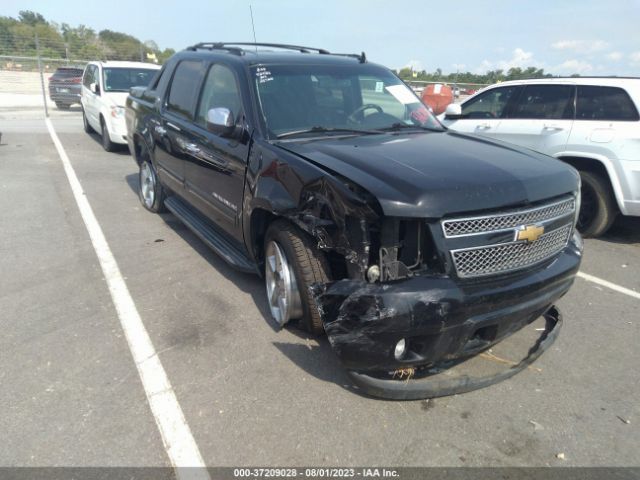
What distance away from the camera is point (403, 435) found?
2650mm

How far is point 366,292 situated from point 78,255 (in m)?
3.70

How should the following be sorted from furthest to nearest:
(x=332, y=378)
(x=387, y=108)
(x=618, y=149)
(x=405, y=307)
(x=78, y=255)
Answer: (x=618, y=149) < (x=78, y=255) < (x=387, y=108) < (x=332, y=378) < (x=405, y=307)

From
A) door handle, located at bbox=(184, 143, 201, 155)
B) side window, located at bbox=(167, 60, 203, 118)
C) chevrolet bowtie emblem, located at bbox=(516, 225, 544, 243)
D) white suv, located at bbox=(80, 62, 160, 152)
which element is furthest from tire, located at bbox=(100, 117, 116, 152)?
chevrolet bowtie emblem, located at bbox=(516, 225, 544, 243)

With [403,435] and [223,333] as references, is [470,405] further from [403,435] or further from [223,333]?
[223,333]

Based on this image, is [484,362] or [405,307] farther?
[484,362]

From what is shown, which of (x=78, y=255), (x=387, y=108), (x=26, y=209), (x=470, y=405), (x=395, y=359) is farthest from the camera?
(x=26, y=209)

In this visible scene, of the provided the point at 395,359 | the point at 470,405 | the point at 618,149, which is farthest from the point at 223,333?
the point at 618,149

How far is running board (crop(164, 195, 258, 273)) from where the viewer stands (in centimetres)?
401

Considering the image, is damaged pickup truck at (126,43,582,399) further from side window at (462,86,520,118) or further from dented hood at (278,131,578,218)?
side window at (462,86,520,118)

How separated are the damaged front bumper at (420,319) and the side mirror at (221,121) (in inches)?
62.5

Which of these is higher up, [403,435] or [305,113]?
[305,113]

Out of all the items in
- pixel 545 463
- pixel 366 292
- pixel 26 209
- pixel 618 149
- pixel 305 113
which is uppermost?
pixel 305 113

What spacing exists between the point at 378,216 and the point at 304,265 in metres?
0.75

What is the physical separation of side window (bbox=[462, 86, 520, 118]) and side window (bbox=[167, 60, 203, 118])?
163 inches
